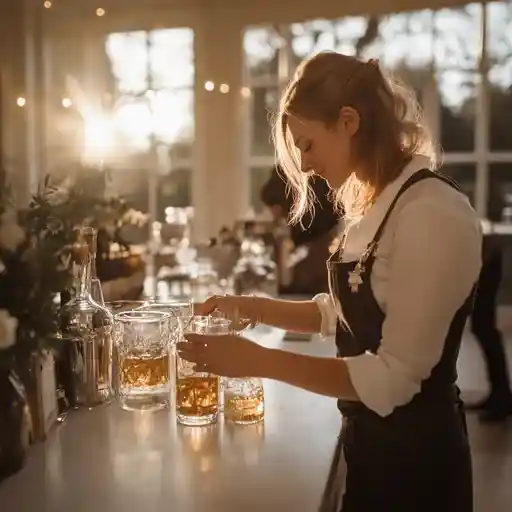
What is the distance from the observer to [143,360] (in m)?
1.25

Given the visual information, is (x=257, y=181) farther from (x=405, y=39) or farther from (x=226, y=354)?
(x=226, y=354)

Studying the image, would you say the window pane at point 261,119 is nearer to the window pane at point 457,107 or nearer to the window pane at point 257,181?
the window pane at point 257,181

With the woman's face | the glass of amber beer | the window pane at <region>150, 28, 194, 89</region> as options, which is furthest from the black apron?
the window pane at <region>150, 28, 194, 89</region>

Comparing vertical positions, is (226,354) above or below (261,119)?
below

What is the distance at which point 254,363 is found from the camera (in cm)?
94

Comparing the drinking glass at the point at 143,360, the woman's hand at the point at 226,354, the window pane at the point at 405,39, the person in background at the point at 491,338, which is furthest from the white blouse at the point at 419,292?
the window pane at the point at 405,39

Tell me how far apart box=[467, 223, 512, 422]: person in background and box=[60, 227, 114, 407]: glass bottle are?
1.59 m

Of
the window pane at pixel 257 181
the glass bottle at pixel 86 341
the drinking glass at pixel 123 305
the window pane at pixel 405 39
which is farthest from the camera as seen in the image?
the window pane at pixel 257 181

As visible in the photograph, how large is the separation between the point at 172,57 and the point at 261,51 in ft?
1.86

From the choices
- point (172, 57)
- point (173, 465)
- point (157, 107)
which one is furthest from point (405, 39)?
point (173, 465)

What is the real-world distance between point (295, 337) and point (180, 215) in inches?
79.5

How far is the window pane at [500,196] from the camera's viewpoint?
4266 millimetres

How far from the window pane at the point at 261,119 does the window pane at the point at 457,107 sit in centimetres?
99

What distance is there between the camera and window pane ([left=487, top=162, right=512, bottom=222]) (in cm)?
427
